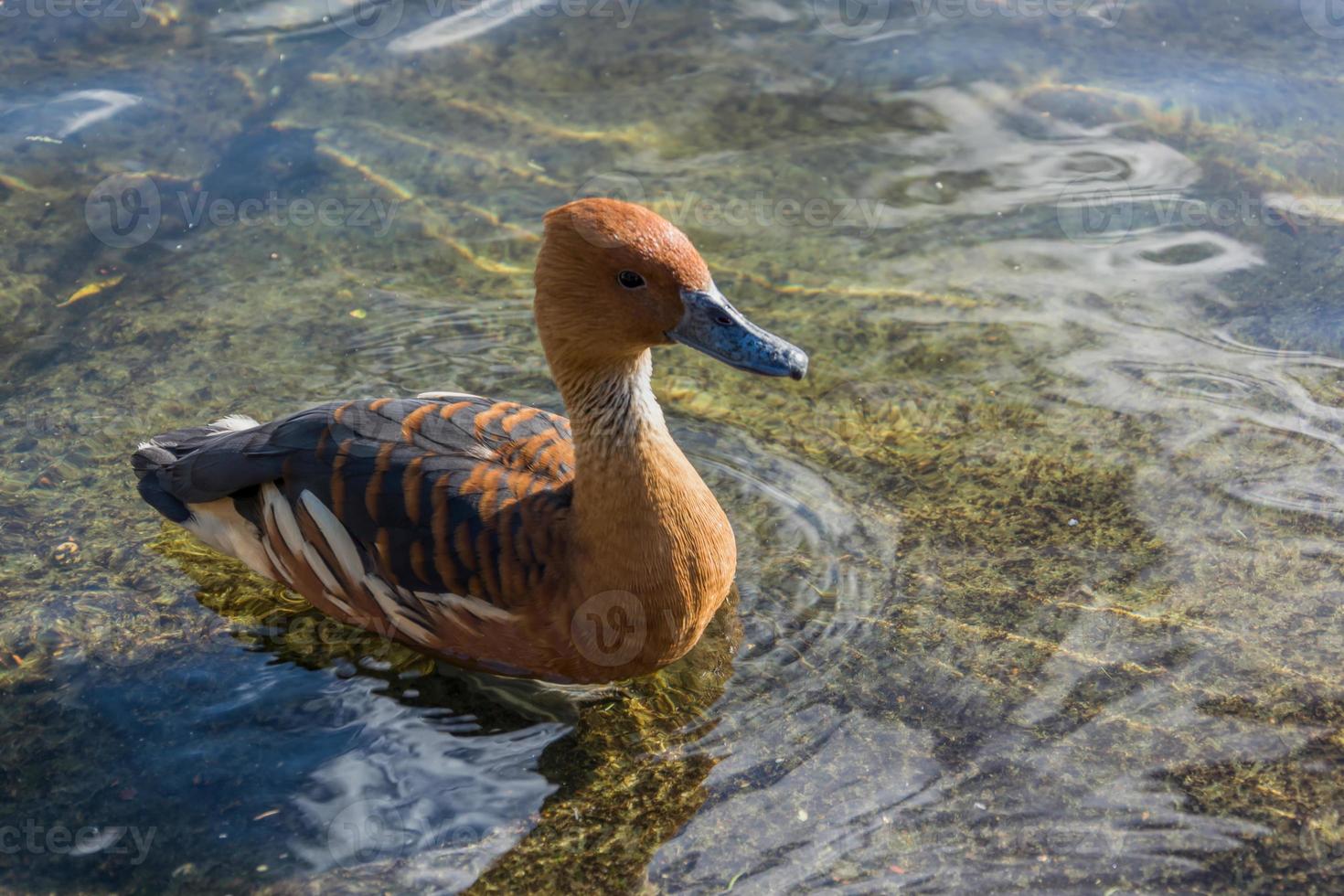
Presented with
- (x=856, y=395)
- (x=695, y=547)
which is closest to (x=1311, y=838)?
(x=695, y=547)

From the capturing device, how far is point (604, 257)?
13.0 ft

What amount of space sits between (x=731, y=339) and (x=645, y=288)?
0.31 metres

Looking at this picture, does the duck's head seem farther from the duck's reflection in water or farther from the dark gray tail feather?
the dark gray tail feather

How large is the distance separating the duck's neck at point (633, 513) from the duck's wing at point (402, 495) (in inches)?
6.6

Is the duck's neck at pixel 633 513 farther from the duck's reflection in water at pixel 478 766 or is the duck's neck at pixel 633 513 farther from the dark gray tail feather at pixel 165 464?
the dark gray tail feather at pixel 165 464

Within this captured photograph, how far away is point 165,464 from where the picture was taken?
483 cm

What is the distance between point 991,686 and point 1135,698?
449 mm

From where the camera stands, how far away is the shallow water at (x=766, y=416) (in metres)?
3.82

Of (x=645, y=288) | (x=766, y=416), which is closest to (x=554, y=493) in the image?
(x=645, y=288)

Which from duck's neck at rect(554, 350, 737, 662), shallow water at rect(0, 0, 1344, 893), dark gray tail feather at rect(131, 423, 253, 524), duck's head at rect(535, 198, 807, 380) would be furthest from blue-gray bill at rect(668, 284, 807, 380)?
dark gray tail feather at rect(131, 423, 253, 524)

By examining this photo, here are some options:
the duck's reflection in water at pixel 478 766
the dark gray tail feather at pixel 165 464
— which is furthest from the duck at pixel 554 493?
the dark gray tail feather at pixel 165 464

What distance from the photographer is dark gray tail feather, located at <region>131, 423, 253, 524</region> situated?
15.8 feet

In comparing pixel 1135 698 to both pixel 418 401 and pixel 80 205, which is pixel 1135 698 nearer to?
pixel 418 401

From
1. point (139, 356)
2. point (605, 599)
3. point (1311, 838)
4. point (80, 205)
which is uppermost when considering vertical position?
point (80, 205)
